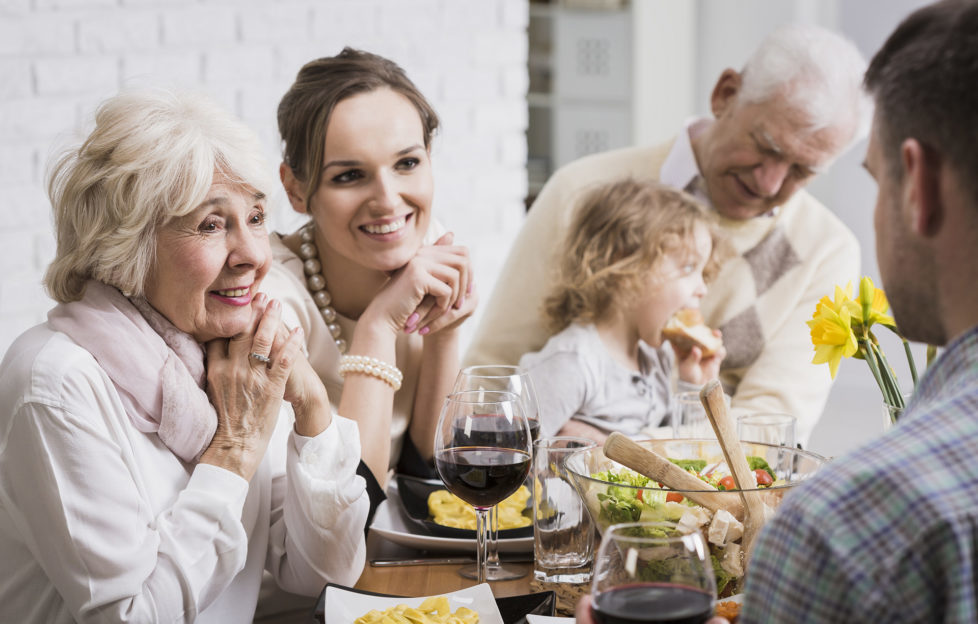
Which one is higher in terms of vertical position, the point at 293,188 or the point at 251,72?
the point at 251,72

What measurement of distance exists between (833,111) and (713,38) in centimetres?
295

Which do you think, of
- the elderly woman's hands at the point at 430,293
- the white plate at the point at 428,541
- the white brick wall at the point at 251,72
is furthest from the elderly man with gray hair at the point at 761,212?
the white plate at the point at 428,541

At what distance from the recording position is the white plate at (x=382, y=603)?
1204 mm

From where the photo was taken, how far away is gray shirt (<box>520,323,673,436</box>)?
7.18 ft

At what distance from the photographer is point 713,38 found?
5160 millimetres

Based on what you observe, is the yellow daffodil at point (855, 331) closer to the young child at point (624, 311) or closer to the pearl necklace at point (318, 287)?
the young child at point (624, 311)

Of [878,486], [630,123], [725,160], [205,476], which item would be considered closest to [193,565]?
[205,476]

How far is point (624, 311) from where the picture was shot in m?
2.37

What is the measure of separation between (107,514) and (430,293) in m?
0.84

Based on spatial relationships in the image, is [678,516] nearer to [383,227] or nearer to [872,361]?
[872,361]

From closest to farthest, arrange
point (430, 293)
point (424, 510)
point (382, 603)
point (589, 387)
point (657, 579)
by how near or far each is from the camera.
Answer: point (657, 579) → point (382, 603) → point (424, 510) → point (430, 293) → point (589, 387)

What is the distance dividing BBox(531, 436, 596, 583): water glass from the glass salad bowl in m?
0.05

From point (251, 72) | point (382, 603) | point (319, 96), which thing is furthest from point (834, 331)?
point (251, 72)

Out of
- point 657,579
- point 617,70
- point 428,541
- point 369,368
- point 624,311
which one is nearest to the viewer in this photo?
point 657,579
